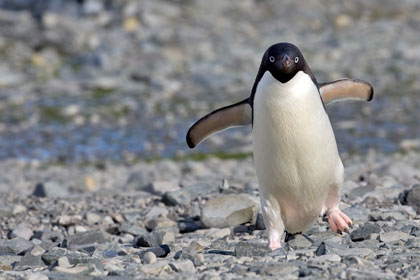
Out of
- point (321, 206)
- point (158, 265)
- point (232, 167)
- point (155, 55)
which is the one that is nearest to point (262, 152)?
point (321, 206)

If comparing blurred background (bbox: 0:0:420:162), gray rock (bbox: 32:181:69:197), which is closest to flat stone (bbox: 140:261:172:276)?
gray rock (bbox: 32:181:69:197)

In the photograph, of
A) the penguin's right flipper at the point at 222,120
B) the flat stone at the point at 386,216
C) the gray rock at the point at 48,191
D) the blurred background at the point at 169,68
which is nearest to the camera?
the penguin's right flipper at the point at 222,120

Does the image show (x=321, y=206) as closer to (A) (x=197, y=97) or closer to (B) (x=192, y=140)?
(B) (x=192, y=140)

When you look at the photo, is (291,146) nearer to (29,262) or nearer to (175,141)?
(29,262)

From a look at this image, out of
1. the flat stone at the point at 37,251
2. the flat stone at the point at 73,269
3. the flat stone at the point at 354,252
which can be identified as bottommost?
the flat stone at the point at 37,251

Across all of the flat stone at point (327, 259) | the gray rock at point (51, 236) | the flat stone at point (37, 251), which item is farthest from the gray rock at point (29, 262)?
the flat stone at point (327, 259)

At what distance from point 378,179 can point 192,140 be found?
218cm

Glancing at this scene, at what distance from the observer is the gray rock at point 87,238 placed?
19.0 feet

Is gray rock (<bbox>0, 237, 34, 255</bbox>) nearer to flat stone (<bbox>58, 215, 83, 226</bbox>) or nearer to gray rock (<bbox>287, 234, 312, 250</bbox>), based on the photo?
flat stone (<bbox>58, 215, 83, 226</bbox>)

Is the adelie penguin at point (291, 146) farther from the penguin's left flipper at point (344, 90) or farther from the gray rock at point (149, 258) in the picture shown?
the gray rock at point (149, 258)

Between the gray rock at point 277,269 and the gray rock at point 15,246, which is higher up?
the gray rock at point 277,269

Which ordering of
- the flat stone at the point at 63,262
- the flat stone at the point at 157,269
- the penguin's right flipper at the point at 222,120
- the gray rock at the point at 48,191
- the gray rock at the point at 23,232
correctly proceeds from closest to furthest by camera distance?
the flat stone at the point at 157,269, the flat stone at the point at 63,262, the penguin's right flipper at the point at 222,120, the gray rock at the point at 23,232, the gray rock at the point at 48,191

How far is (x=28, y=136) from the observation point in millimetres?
13164

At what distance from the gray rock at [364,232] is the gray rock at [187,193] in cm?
191
